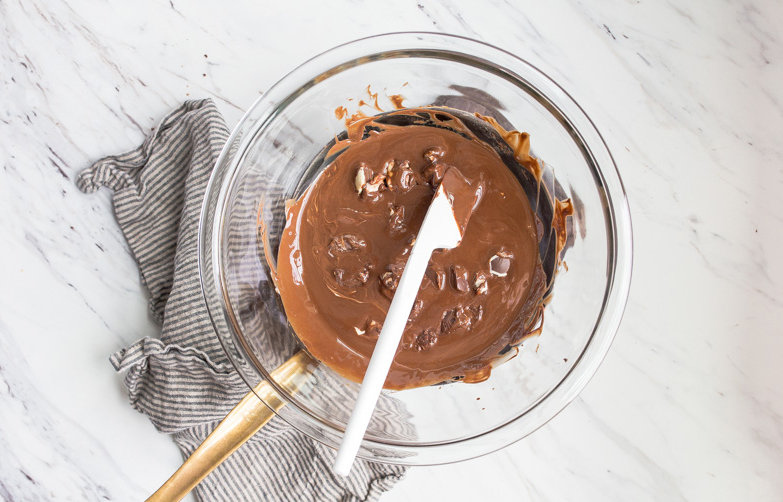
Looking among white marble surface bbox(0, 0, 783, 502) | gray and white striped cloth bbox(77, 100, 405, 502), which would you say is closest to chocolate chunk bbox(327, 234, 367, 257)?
gray and white striped cloth bbox(77, 100, 405, 502)

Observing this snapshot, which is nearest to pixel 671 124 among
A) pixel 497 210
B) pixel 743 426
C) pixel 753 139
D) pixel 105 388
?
pixel 753 139

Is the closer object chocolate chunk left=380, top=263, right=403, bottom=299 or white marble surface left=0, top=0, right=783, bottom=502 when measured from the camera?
chocolate chunk left=380, top=263, right=403, bottom=299

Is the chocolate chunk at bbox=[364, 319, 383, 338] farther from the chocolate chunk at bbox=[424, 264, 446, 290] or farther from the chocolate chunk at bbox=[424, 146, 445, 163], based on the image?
the chocolate chunk at bbox=[424, 146, 445, 163]

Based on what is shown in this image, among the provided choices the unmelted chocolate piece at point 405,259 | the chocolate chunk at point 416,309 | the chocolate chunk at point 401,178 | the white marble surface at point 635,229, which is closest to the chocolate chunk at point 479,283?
the unmelted chocolate piece at point 405,259

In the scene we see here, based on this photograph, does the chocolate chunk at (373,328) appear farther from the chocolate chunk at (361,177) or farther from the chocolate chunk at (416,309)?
the chocolate chunk at (361,177)

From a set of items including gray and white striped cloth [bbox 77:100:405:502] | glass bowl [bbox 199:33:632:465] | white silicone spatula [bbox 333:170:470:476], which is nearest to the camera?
white silicone spatula [bbox 333:170:470:476]

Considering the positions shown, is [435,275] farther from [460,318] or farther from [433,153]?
[433,153]

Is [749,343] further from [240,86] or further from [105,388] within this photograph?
[105,388]
